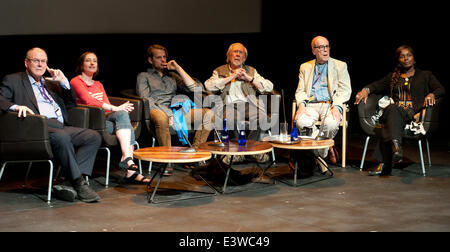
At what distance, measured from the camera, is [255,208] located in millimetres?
3723

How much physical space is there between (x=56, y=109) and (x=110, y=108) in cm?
51

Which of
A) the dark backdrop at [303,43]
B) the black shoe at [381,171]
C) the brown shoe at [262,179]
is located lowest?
the brown shoe at [262,179]

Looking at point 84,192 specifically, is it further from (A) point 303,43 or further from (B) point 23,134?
(A) point 303,43

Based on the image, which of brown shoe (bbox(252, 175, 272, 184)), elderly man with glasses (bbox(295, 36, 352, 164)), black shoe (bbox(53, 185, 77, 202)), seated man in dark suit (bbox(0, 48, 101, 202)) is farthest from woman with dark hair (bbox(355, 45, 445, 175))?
black shoe (bbox(53, 185, 77, 202))

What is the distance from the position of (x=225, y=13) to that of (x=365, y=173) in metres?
2.77

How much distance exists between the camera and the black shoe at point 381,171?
4895mm

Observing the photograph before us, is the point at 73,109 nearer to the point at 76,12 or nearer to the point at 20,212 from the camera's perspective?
the point at 20,212

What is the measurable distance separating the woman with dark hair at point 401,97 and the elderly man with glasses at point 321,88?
0.72 ft

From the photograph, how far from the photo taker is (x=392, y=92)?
5.27 m

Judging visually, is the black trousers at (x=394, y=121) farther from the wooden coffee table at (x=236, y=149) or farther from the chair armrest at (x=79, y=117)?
the chair armrest at (x=79, y=117)

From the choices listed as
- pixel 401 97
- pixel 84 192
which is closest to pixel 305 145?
pixel 401 97

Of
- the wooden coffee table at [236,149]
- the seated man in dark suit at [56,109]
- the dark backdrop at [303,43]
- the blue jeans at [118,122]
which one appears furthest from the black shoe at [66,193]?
the dark backdrop at [303,43]

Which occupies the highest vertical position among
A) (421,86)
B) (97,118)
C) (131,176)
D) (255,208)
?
(421,86)
